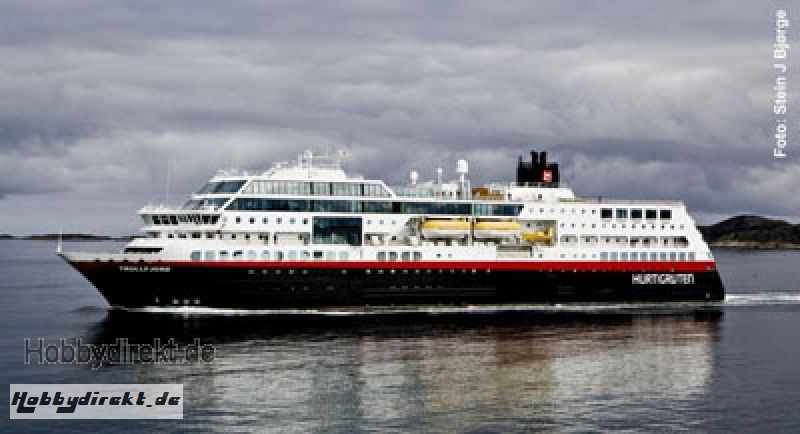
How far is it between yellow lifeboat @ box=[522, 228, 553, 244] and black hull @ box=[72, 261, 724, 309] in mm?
2354

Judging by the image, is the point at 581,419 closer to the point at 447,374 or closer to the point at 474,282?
the point at 447,374

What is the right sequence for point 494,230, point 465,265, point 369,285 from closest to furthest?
point 369,285, point 465,265, point 494,230

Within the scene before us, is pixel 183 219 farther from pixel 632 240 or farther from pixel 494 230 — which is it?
pixel 632 240

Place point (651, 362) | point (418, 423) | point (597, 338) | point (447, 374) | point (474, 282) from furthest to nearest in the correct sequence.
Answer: point (474, 282)
point (597, 338)
point (651, 362)
point (447, 374)
point (418, 423)

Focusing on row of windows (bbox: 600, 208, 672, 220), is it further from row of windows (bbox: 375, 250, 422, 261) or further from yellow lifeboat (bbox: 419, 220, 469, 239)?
row of windows (bbox: 375, 250, 422, 261)

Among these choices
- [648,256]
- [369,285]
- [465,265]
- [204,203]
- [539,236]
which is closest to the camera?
[369,285]

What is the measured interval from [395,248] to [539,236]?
1136cm

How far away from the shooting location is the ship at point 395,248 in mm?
53906

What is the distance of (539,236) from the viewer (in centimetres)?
6150

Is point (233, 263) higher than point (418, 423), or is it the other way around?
point (233, 263)

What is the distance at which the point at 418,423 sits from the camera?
30.0m

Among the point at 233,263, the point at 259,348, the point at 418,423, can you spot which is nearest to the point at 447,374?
the point at 418,423

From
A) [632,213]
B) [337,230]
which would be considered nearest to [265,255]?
[337,230]

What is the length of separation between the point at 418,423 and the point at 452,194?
33071 mm
